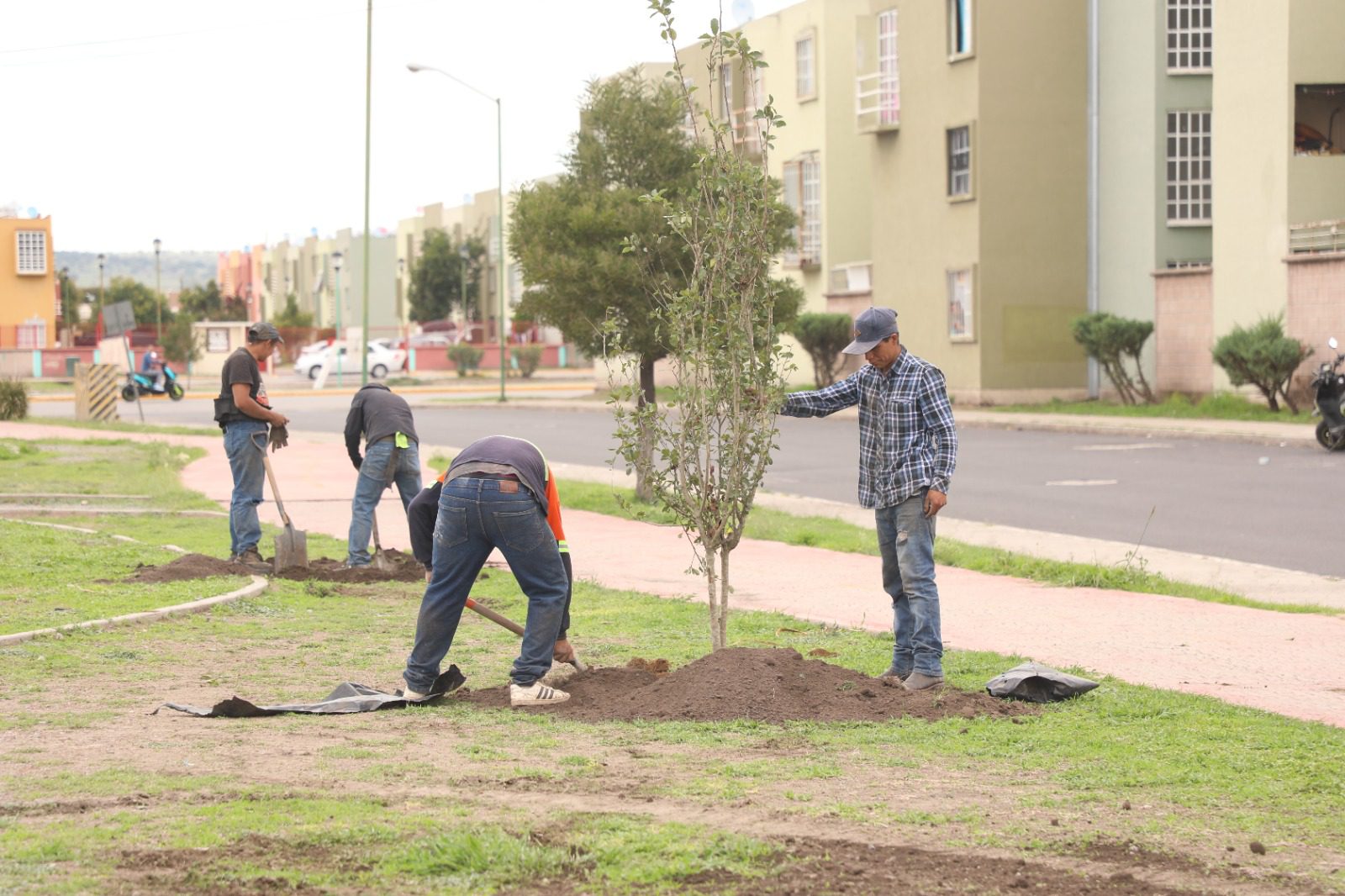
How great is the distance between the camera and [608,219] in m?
17.5

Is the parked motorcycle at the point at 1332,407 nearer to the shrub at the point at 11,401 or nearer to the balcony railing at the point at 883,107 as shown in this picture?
the balcony railing at the point at 883,107

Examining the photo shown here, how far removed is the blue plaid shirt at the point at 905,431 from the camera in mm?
7062

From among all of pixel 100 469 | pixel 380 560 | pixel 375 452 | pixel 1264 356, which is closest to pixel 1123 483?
pixel 1264 356

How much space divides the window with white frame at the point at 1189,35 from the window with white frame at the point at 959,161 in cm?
440

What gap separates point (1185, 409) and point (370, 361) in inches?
1512

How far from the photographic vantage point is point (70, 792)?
16.9 feet

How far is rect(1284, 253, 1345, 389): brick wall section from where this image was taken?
2650cm

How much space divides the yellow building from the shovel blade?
69.3 m

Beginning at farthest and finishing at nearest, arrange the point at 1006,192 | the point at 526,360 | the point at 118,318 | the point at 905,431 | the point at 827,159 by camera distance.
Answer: the point at 526,360
the point at 827,159
the point at 118,318
the point at 1006,192
the point at 905,431

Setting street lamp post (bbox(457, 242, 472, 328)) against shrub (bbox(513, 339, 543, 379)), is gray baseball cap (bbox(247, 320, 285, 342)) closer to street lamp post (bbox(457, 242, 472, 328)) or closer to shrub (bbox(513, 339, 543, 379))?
shrub (bbox(513, 339, 543, 379))

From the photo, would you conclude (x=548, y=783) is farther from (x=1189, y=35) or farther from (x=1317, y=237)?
(x=1189, y=35)

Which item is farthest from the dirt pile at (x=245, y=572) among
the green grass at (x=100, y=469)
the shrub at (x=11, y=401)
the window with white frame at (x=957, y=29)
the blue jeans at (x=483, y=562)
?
the window with white frame at (x=957, y=29)

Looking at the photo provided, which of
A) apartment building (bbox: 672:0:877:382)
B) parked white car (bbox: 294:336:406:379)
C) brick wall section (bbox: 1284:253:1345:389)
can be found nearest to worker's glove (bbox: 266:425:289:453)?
brick wall section (bbox: 1284:253:1345:389)

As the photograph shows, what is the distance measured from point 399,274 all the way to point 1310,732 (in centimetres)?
10508
